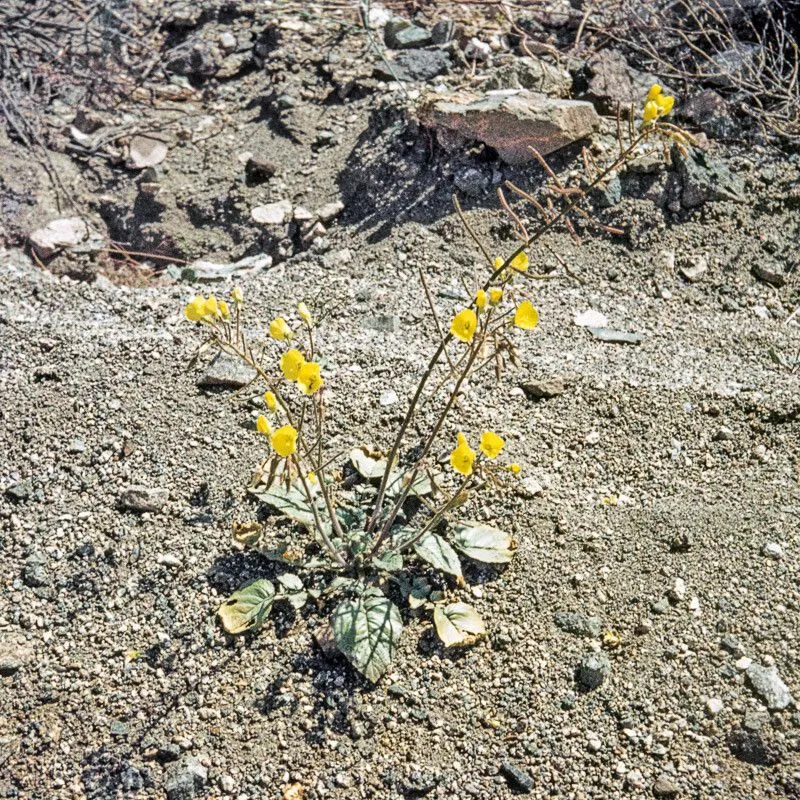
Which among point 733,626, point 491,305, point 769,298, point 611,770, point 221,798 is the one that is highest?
point 491,305

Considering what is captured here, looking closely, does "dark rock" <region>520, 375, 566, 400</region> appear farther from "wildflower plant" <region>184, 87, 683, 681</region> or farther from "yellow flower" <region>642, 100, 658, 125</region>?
"yellow flower" <region>642, 100, 658, 125</region>

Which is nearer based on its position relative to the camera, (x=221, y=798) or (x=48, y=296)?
(x=221, y=798)

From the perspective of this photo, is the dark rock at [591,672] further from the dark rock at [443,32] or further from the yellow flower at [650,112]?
the dark rock at [443,32]

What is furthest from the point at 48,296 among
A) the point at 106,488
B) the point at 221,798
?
the point at 221,798

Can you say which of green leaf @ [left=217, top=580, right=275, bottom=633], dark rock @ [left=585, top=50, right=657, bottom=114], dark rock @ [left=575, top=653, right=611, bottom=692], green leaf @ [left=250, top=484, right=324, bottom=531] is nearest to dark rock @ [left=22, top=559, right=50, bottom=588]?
green leaf @ [left=217, top=580, right=275, bottom=633]

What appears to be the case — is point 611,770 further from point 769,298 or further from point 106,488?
point 769,298

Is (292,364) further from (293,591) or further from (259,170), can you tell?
(259,170)

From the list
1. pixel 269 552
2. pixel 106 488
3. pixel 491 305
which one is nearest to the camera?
pixel 491 305
